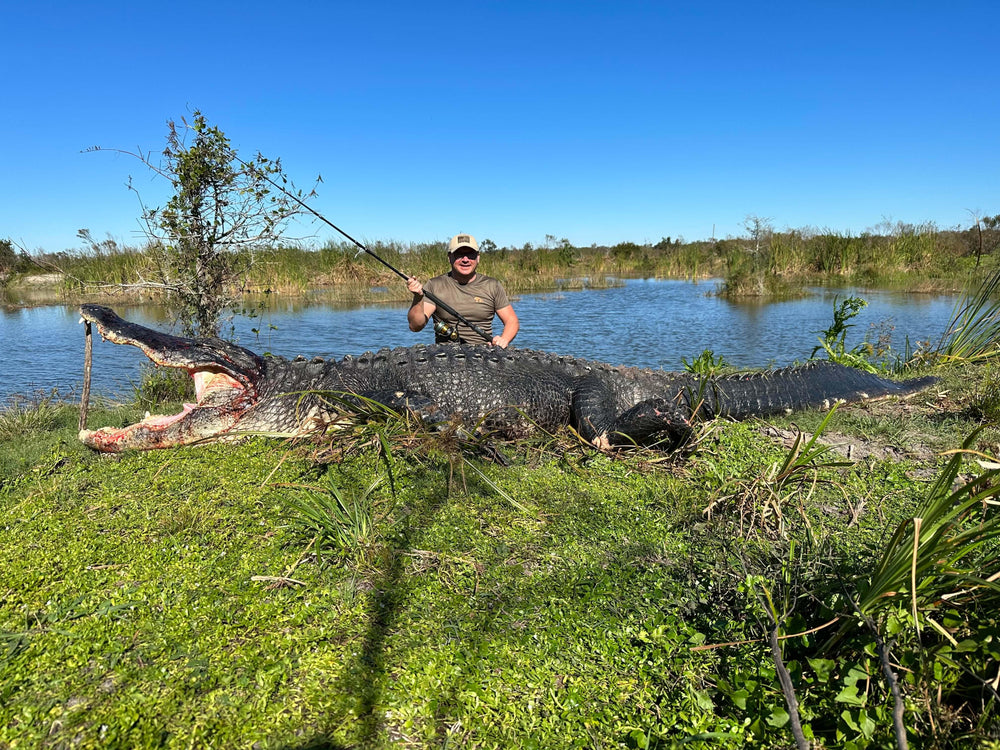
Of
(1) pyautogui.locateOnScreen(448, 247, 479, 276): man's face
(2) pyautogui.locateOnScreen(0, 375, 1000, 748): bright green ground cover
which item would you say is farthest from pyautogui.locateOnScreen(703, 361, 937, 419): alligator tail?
(1) pyautogui.locateOnScreen(448, 247, 479, 276): man's face

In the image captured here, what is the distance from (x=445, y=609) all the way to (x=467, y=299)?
167 inches

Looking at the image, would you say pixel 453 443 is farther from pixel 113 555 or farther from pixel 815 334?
pixel 815 334

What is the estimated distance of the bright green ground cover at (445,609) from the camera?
146 cm

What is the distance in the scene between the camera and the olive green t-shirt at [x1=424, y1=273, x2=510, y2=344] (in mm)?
5824

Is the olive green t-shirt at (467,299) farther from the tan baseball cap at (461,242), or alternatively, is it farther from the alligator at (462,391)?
the alligator at (462,391)

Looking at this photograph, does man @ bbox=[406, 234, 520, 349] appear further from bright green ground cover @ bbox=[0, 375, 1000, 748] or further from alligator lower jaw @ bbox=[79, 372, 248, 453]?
bright green ground cover @ bbox=[0, 375, 1000, 748]

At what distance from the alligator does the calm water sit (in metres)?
2.43

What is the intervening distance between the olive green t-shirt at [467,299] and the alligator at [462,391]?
1.50 m

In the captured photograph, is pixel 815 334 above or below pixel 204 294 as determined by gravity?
below

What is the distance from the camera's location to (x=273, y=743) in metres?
1.43

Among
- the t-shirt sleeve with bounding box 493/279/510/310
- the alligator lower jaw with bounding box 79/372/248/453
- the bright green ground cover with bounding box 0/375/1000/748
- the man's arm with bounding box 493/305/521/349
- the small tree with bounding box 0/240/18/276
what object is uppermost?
the small tree with bounding box 0/240/18/276

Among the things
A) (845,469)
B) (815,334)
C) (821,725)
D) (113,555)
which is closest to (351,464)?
(113,555)

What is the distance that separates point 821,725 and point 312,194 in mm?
5909

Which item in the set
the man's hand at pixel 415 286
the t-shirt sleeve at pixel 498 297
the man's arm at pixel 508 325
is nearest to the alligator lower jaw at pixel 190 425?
the man's hand at pixel 415 286
